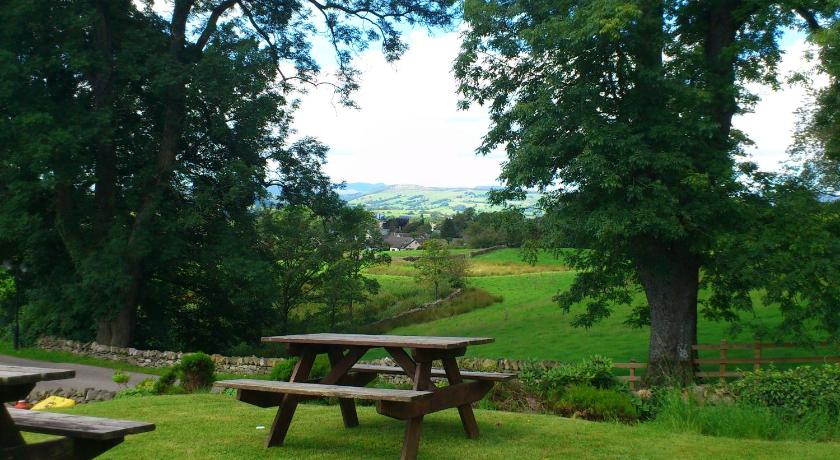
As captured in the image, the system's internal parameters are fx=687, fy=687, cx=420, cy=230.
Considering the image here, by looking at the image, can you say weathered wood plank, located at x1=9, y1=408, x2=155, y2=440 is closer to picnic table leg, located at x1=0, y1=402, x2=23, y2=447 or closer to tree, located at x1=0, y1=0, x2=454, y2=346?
picnic table leg, located at x1=0, y1=402, x2=23, y2=447

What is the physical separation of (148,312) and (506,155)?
17.0 m

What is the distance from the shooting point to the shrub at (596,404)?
972cm

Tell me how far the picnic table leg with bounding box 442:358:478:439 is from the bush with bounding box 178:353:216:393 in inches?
275

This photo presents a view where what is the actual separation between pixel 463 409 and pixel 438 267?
3452 centimetres

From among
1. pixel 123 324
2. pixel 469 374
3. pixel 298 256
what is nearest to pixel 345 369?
pixel 469 374

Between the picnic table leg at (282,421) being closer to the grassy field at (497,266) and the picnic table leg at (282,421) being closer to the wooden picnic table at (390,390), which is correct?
the wooden picnic table at (390,390)

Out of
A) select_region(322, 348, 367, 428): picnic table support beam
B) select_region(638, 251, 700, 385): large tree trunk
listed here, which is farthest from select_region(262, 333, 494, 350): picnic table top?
select_region(638, 251, 700, 385): large tree trunk

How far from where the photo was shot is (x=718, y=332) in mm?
26469

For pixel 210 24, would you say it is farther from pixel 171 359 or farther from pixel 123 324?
pixel 171 359

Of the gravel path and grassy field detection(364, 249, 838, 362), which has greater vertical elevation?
grassy field detection(364, 249, 838, 362)

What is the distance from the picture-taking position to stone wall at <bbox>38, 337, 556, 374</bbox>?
53.4 feet

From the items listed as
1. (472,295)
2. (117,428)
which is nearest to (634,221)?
(117,428)

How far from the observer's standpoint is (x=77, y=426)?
4.66 m

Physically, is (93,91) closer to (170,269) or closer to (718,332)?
(170,269)
